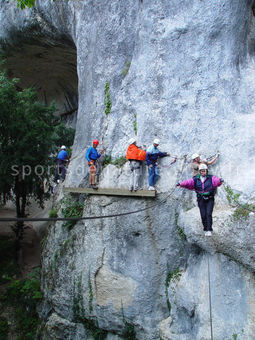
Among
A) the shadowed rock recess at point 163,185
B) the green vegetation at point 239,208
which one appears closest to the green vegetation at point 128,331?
the shadowed rock recess at point 163,185

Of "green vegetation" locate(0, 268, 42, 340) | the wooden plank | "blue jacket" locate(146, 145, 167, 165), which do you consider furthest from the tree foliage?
"blue jacket" locate(146, 145, 167, 165)

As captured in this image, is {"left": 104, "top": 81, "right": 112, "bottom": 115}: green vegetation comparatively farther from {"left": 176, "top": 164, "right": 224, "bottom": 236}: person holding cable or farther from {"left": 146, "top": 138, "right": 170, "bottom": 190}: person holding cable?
{"left": 176, "top": 164, "right": 224, "bottom": 236}: person holding cable

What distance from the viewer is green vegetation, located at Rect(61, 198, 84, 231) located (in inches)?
373

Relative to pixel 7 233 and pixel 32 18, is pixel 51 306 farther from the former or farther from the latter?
pixel 32 18

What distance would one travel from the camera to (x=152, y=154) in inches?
304

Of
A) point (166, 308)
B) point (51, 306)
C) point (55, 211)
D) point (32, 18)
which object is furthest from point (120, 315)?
point (32, 18)

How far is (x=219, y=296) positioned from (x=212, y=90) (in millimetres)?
4556

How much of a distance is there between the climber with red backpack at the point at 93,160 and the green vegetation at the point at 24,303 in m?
4.26

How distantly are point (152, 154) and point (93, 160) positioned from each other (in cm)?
192

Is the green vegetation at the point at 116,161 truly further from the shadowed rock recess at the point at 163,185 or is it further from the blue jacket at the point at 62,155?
the blue jacket at the point at 62,155

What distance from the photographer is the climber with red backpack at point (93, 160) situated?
8.80 meters

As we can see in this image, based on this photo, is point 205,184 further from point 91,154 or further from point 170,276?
point 91,154

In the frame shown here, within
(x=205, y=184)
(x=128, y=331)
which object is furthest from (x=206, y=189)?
(x=128, y=331)

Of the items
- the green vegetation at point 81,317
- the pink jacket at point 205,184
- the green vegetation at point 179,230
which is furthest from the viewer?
the green vegetation at point 81,317
